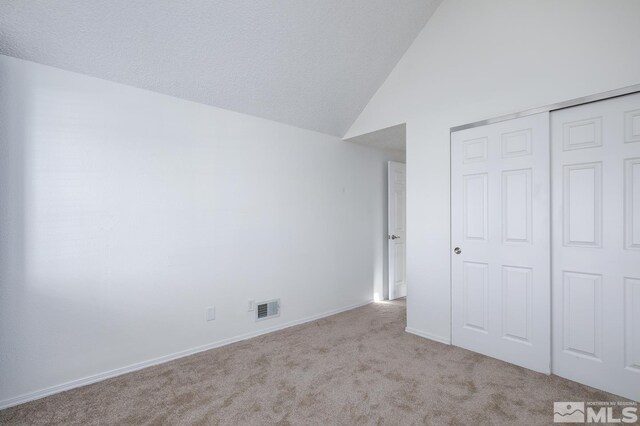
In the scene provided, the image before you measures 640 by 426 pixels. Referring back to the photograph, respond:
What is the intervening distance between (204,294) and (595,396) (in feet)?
10.1

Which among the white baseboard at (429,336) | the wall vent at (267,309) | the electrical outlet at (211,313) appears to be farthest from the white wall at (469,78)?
the electrical outlet at (211,313)

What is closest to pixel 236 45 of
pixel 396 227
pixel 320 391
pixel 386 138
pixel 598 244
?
pixel 386 138

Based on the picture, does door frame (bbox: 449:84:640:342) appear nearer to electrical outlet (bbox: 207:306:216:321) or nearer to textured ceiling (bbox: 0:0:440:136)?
textured ceiling (bbox: 0:0:440:136)

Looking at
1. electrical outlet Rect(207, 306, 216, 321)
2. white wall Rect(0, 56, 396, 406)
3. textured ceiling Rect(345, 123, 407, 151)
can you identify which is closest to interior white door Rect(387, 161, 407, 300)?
textured ceiling Rect(345, 123, 407, 151)

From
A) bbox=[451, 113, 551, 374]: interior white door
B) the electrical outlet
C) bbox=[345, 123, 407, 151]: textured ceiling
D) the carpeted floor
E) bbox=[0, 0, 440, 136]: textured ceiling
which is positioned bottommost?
the carpeted floor

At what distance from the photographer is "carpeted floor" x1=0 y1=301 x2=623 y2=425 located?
190 cm

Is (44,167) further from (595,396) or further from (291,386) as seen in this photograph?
(595,396)

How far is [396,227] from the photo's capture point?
4688mm

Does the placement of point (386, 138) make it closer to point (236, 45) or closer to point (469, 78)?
point (469, 78)

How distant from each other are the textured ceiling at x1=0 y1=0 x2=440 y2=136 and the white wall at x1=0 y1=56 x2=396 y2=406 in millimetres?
165

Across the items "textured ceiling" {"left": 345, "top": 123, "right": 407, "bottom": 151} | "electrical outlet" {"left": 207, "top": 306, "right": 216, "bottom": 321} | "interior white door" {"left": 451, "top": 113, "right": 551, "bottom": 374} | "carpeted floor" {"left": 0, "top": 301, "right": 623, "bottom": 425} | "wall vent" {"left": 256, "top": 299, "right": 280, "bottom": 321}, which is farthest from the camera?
"textured ceiling" {"left": 345, "top": 123, "right": 407, "bottom": 151}

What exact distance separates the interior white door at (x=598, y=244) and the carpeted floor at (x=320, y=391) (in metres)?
0.23

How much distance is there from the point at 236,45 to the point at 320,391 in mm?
2738

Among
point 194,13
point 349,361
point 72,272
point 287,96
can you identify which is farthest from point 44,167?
point 349,361
